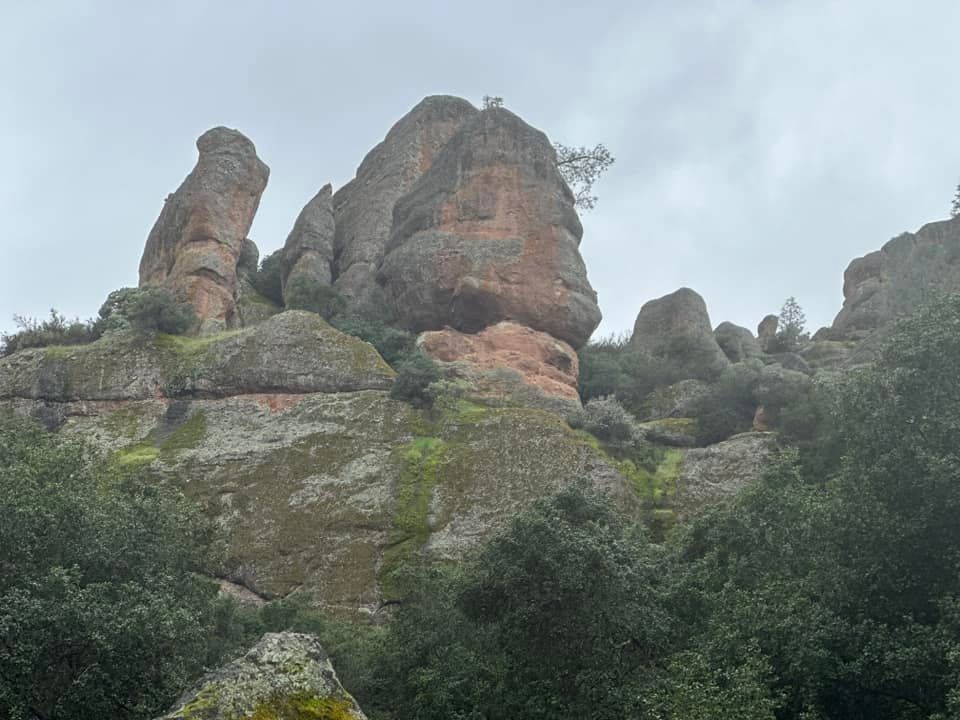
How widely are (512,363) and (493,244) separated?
21.2 ft

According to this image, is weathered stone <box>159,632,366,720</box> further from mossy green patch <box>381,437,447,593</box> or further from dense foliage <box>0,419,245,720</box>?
mossy green patch <box>381,437,447,593</box>

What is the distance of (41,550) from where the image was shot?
18.9m

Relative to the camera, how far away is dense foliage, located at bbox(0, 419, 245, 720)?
53.6 feet

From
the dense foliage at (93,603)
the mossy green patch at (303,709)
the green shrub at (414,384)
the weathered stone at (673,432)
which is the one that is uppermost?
the green shrub at (414,384)

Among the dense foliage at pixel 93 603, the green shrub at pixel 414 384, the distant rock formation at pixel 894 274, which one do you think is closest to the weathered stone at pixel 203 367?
the green shrub at pixel 414 384

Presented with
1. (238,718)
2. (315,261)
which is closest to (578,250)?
(315,261)

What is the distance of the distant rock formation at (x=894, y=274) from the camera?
45188mm

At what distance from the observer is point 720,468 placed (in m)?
34.3

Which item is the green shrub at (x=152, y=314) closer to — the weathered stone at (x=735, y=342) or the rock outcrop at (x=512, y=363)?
the rock outcrop at (x=512, y=363)

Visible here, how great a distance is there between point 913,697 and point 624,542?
5.32m

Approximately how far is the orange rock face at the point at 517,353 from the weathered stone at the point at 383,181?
10681 millimetres

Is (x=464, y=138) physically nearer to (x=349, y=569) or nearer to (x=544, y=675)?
(x=349, y=569)

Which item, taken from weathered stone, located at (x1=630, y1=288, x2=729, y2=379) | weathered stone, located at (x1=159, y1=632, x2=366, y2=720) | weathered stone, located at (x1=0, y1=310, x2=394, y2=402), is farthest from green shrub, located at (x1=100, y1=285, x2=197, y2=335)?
weathered stone, located at (x1=159, y1=632, x2=366, y2=720)

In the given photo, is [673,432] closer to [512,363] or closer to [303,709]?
[512,363]
